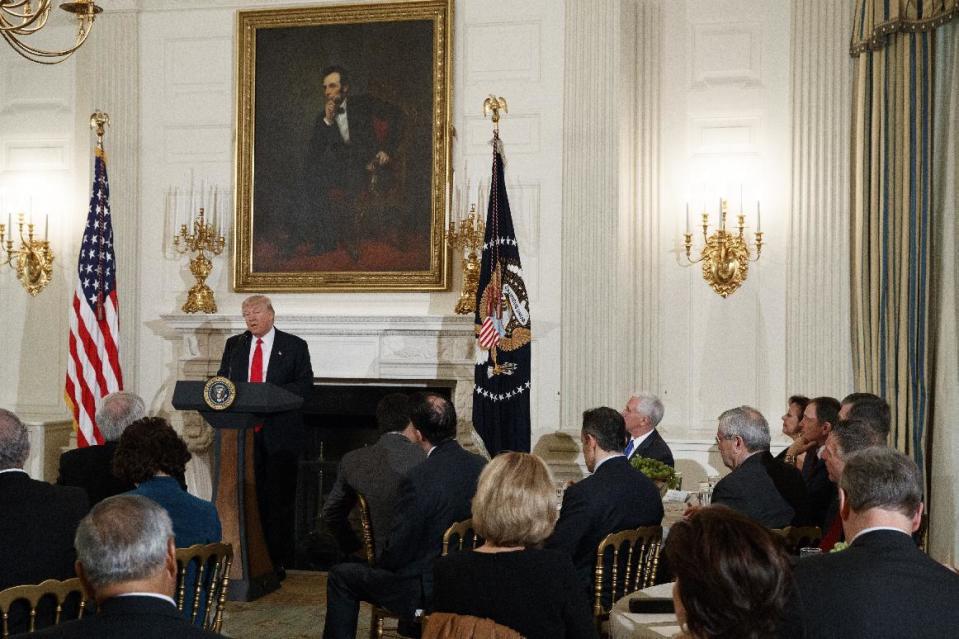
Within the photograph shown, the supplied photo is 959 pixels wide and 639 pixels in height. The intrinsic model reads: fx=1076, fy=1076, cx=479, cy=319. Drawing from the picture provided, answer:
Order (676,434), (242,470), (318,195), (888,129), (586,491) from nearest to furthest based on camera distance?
(586,491) < (242,470) < (888,129) < (676,434) < (318,195)

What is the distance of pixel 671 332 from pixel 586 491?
377 cm

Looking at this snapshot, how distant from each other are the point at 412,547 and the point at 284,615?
2.20 meters

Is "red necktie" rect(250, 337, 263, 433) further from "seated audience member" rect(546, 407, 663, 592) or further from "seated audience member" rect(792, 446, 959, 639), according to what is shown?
"seated audience member" rect(792, 446, 959, 639)

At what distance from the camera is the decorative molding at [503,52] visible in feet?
26.1

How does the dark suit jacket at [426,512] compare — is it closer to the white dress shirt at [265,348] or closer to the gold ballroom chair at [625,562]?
the gold ballroom chair at [625,562]

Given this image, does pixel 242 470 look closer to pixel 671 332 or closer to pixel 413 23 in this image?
pixel 671 332

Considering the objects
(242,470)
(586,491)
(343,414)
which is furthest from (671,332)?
(586,491)

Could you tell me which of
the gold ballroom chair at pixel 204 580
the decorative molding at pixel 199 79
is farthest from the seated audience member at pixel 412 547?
the decorative molding at pixel 199 79

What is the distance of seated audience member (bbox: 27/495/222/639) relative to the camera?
2.11 m

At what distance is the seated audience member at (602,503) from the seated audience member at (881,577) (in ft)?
5.24

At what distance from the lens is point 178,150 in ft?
28.0

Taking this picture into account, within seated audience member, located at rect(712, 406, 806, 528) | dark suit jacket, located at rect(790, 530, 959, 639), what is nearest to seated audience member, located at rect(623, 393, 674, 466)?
seated audience member, located at rect(712, 406, 806, 528)

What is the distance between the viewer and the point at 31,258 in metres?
8.59

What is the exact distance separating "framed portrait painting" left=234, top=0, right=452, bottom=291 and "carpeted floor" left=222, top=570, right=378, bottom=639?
7.74ft
